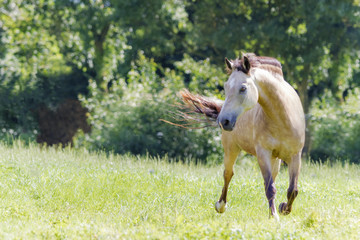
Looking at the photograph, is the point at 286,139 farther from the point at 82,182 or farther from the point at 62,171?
the point at 62,171

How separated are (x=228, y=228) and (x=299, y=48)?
10457 millimetres

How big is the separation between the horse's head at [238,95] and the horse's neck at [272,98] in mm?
239

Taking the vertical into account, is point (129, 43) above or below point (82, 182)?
above

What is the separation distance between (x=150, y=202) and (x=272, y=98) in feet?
8.62

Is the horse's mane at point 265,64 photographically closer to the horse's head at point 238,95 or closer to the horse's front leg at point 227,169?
the horse's head at point 238,95

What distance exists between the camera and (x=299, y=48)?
48.8 ft

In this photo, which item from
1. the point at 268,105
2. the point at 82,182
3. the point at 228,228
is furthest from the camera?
the point at 82,182

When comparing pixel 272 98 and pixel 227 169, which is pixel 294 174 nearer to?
pixel 272 98

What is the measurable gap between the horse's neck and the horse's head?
0.79 feet

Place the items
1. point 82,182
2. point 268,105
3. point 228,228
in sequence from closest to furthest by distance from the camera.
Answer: point 228,228 < point 268,105 < point 82,182

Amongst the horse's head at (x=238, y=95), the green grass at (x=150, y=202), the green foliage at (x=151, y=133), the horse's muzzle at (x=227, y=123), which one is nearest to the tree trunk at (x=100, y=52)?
the green foliage at (x=151, y=133)

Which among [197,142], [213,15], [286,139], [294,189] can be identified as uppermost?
[213,15]

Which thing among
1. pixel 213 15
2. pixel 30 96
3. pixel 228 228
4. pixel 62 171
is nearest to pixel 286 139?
pixel 228 228

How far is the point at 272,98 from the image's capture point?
6.00m
